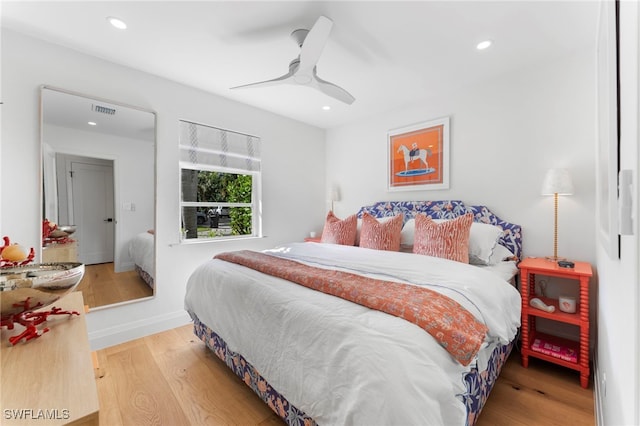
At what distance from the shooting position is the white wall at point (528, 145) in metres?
2.20

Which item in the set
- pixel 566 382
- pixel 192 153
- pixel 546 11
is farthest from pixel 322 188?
pixel 566 382

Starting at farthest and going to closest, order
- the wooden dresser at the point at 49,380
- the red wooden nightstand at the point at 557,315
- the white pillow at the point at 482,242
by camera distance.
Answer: the white pillow at the point at 482,242, the red wooden nightstand at the point at 557,315, the wooden dresser at the point at 49,380

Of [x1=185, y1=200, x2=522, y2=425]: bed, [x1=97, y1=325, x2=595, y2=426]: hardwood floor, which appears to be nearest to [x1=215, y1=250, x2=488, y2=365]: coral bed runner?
[x1=185, y1=200, x2=522, y2=425]: bed

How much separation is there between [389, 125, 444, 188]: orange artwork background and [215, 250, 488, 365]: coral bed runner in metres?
1.97

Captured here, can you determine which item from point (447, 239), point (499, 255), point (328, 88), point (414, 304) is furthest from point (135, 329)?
point (499, 255)

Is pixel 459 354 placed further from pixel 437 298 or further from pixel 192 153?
pixel 192 153

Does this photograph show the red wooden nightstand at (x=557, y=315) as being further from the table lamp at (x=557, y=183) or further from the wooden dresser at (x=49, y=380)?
the wooden dresser at (x=49, y=380)

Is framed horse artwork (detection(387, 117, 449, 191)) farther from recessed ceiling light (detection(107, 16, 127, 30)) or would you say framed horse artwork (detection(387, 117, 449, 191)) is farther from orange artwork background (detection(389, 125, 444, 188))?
recessed ceiling light (detection(107, 16, 127, 30))

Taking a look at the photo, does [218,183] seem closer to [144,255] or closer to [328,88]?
[144,255]

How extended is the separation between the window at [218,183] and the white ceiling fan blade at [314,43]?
156 centimetres

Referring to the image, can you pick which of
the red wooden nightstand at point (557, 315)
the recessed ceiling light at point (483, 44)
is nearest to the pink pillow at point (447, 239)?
the red wooden nightstand at point (557, 315)

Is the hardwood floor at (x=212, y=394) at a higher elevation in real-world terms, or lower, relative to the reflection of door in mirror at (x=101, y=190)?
lower

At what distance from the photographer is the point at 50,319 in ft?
3.28

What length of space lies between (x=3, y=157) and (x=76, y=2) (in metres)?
1.23
